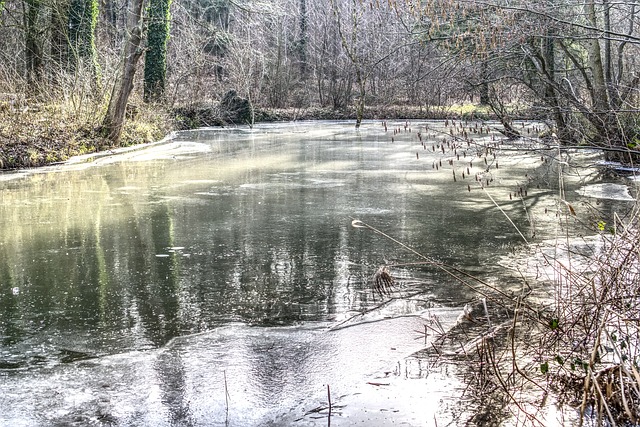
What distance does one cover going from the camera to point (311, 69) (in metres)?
49.2

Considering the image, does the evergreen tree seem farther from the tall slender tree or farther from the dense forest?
the tall slender tree

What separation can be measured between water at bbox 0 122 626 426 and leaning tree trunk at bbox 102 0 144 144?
17.3ft

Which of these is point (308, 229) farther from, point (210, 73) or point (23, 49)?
point (210, 73)

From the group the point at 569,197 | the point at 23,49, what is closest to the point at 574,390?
the point at 569,197

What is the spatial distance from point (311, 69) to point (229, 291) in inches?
1705

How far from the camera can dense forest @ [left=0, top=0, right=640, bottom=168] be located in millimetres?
10586

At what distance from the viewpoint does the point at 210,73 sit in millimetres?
47812

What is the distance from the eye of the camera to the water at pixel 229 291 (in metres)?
4.62

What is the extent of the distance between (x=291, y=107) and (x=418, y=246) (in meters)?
35.0

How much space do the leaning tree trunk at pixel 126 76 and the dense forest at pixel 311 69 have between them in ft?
0.12

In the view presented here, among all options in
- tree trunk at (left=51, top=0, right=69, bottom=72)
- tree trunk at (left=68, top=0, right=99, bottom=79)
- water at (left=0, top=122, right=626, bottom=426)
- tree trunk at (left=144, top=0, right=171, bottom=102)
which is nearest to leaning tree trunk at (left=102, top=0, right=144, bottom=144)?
tree trunk at (left=68, top=0, right=99, bottom=79)

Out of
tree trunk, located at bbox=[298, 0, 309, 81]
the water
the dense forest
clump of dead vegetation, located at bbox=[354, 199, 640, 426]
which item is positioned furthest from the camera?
tree trunk, located at bbox=[298, 0, 309, 81]

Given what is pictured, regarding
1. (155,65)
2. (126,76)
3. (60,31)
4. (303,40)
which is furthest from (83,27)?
(303,40)

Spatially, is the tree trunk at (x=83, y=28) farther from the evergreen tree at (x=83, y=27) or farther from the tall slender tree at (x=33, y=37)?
the tall slender tree at (x=33, y=37)
